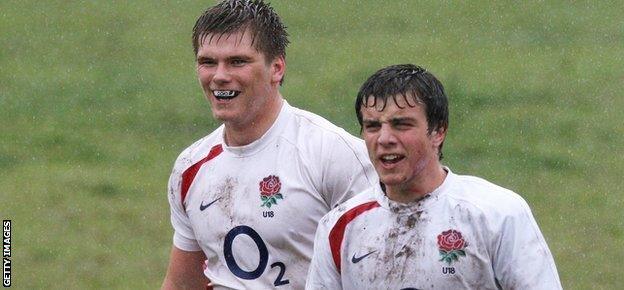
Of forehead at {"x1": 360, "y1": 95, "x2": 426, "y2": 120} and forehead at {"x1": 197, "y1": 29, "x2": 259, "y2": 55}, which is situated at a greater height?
forehead at {"x1": 197, "y1": 29, "x2": 259, "y2": 55}

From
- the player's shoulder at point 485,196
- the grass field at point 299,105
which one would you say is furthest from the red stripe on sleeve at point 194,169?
the grass field at point 299,105

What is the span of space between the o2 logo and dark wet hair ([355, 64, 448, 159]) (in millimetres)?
1141

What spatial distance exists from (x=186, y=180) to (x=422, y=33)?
488 inches

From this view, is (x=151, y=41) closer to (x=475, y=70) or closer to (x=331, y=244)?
(x=475, y=70)

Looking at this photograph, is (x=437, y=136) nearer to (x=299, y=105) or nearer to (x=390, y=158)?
(x=390, y=158)

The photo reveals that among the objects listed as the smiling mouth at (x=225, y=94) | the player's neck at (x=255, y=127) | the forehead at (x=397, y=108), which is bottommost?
the forehead at (x=397, y=108)

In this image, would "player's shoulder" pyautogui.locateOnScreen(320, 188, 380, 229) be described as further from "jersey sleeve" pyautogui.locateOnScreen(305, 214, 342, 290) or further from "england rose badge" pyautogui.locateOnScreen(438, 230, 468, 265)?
"england rose badge" pyautogui.locateOnScreen(438, 230, 468, 265)

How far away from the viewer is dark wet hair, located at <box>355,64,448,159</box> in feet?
22.5

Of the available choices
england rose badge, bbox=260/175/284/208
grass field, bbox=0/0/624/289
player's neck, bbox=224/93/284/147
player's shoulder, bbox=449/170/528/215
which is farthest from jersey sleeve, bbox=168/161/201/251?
grass field, bbox=0/0/624/289

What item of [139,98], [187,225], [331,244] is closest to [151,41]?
[139,98]

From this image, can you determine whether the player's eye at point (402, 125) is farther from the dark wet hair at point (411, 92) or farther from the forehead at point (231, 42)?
the forehead at point (231, 42)

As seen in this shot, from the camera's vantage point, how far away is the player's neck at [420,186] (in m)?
6.89

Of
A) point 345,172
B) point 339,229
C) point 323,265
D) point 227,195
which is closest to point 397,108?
point 339,229

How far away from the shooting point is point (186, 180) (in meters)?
8.15
